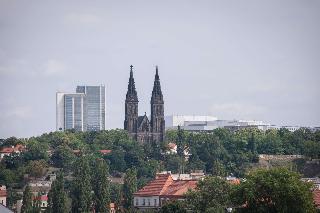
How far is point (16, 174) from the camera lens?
194000mm

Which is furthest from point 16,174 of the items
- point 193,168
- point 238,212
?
point 238,212

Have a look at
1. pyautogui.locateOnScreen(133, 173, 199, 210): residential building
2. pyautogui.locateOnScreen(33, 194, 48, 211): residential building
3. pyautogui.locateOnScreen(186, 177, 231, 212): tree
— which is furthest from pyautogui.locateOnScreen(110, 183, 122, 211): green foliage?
pyautogui.locateOnScreen(186, 177, 231, 212): tree

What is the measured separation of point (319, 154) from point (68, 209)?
194ft

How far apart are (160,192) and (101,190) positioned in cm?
1094

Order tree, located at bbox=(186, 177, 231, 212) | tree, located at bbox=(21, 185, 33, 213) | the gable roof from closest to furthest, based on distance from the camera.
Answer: tree, located at bbox=(186, 177, 231, 212)
the gable roof
tree, located at bbox=(21, 185, 33, 213)

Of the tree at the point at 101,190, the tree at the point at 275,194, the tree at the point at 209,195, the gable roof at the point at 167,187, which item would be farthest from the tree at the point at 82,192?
the tree at the point at 275,194

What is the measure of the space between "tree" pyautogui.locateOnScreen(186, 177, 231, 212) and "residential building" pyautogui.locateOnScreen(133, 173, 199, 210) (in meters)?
16.8

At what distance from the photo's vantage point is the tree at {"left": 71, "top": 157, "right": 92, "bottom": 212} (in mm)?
141125

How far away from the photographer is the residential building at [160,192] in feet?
433

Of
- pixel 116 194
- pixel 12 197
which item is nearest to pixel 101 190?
pixel 116 194

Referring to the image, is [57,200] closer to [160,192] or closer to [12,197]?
Answer: [160,192]

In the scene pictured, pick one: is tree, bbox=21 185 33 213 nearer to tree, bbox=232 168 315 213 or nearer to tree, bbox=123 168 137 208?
tree, bbox=123 168 137 208

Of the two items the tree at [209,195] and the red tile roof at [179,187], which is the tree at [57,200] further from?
the tree at [209,195]

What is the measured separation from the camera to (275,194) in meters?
96.1
